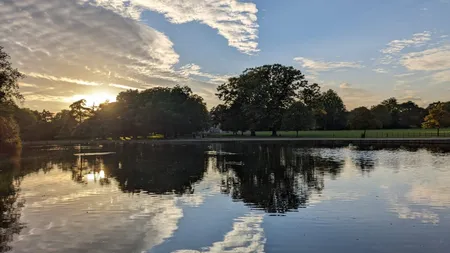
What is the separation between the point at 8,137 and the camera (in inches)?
1779

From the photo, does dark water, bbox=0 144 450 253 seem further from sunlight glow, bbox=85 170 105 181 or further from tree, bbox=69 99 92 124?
tree, bbox=69 99 92 124

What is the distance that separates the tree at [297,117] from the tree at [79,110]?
81.4 m

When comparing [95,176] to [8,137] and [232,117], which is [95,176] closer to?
[8,137]

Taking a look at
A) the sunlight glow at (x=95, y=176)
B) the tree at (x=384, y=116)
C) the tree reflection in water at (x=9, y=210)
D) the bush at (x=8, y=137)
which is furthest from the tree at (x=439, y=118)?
the bush at (x=8, y=137)

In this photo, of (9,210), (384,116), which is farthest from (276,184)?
(384,116)

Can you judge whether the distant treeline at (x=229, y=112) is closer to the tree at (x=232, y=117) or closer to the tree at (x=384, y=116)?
the tree at (x=232, y=117)

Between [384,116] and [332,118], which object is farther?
[332,118]

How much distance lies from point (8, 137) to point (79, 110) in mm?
91583

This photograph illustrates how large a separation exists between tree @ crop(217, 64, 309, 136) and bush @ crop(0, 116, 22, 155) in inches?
2120

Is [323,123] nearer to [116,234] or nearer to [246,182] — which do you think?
[246,182]

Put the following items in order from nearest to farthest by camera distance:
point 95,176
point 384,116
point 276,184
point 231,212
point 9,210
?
point 231,212, point 9,210, point 276,184, point 95,176, point 384,116

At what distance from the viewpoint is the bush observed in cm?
4403

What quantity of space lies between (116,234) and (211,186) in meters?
10.5

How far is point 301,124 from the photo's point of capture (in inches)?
3398
